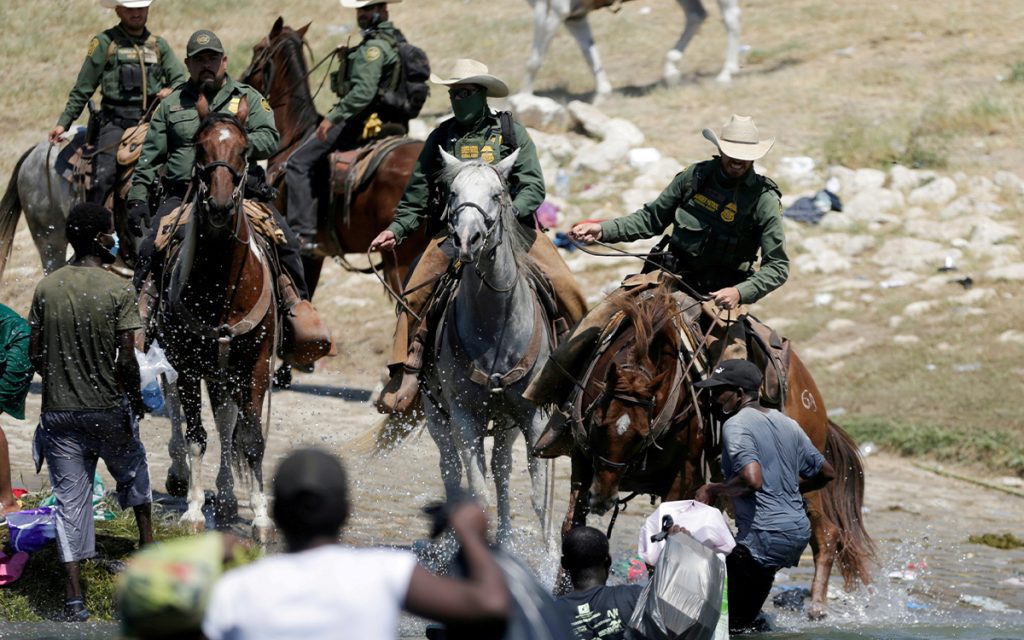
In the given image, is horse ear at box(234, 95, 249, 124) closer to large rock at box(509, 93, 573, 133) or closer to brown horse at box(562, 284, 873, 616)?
brown horse at box(562, 284, 873, 616)

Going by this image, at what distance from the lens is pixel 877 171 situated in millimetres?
17438

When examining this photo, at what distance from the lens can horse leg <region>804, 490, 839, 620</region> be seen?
27.3ft

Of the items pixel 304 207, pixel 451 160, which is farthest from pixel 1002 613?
pixel 304 207

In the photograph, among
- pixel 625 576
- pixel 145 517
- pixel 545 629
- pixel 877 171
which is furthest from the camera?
pixel 877 171

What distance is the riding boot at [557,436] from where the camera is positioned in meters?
8.16

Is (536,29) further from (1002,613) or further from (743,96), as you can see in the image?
(1002,613)

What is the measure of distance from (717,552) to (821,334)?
29.6ft

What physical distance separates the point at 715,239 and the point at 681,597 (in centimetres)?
322

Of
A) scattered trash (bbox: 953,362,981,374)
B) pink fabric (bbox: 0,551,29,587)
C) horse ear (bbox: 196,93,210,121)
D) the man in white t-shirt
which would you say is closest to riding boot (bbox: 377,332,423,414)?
horse ear (bbox: 196,93,210,121)

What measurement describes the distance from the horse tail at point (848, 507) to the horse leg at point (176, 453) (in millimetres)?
3864

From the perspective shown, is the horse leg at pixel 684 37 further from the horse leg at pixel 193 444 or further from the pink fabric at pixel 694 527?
the pink fabric at pixel 694 527

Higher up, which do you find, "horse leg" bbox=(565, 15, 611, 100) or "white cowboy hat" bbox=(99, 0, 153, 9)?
"white cowboy hat" bbox=(99, 0, 153, 9)

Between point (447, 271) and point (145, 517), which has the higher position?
point (447, 271)

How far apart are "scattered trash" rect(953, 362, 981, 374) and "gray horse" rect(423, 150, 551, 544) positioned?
5.99m
